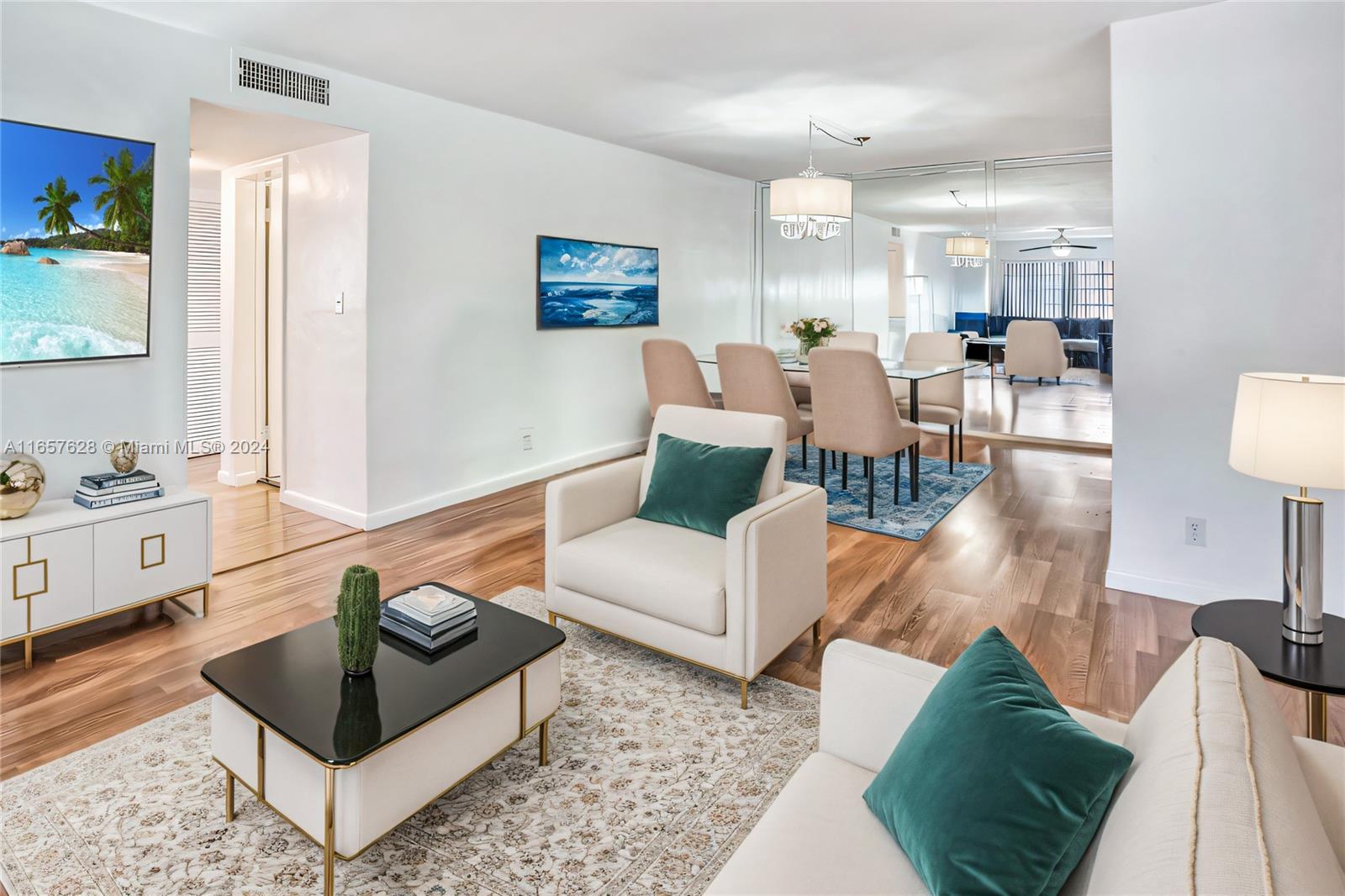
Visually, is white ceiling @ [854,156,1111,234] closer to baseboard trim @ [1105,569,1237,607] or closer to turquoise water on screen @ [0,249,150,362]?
baseboard trim @ [1105,569,1237,607]

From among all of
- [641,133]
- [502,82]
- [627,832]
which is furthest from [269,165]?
[627,832]

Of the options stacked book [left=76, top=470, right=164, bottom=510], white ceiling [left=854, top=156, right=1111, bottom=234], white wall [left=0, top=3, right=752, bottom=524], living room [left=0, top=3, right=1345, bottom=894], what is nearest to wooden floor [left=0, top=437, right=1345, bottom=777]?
living room [left=0, top=3, right=1345, bottom=894]

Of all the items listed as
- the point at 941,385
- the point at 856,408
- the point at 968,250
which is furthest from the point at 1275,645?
the point at 968,250

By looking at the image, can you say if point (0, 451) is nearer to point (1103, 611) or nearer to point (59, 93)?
point (59, 93)

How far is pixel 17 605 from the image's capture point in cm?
261

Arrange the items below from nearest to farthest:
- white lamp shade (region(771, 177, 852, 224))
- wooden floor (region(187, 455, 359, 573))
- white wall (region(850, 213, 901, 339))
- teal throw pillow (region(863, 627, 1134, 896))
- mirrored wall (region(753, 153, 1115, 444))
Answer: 1. teal throw pillow (region(863, 627, 1134, 896))
2. wooden floor (region(187, 455, 359, 573))
3. white lamp shade (region(771, 177, 852, 224))
4. mirrored wall (region(753, 153, 1115, 444))
5. white wall (region(850, 213, 901, 339))

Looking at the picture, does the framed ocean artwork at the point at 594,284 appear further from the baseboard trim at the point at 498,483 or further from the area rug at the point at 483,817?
the area rug at the point at 483,817

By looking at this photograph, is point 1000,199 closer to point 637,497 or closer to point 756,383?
point 756,383

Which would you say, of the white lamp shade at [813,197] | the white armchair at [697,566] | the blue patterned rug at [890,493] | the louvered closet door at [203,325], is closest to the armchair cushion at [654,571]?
the white armchair at [697,566]

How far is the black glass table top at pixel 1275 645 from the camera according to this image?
166 cm

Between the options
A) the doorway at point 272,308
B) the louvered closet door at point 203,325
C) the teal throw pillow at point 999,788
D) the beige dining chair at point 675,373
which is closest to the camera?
the teal throw pillow at point 999,788

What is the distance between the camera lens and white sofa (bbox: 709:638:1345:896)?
0.73 meters

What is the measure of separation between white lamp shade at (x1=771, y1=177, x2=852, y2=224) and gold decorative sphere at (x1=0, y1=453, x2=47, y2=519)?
13.2 feet

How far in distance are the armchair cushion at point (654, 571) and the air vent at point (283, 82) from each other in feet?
9.03
